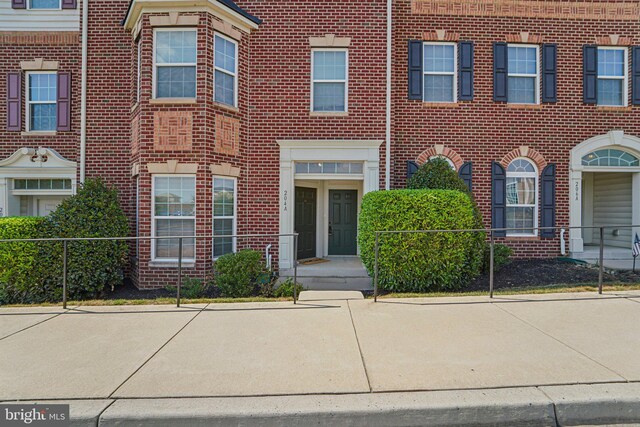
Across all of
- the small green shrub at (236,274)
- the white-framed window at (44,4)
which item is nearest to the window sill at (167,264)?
the small green shrub at (236,274)

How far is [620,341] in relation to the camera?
13.9 ft

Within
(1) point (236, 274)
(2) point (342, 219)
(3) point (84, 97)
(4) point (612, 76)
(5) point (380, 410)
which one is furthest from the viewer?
(2) point (342, 219)

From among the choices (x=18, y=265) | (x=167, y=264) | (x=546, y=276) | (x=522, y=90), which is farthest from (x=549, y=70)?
(x=18, y=265)

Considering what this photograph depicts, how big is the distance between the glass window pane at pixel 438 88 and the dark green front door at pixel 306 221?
4040 millimetres

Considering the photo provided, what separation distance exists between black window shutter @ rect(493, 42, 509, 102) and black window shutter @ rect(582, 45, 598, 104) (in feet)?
6.88

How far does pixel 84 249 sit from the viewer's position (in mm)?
7695

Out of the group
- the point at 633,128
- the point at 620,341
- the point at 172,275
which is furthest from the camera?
the point at 633,128

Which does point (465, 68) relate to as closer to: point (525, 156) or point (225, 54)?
point (525, 156)

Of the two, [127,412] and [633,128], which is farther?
[633,128]

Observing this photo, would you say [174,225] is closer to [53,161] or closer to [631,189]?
[53,161]

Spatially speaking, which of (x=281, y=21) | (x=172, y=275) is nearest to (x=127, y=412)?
(x=172, y=275)

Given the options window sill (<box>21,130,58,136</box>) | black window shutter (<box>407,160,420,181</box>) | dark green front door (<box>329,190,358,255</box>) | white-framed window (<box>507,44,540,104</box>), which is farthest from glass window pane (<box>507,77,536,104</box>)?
window sill (<box>21,130,58,136</box>)

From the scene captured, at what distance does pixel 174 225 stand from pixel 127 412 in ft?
19.8

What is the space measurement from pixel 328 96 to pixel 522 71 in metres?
5.25
